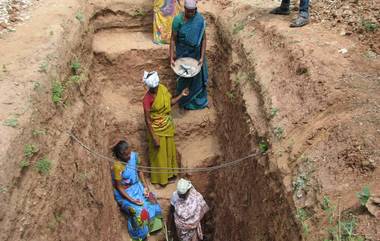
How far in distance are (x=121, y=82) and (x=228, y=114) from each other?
195 centimetres

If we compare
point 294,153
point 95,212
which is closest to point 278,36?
point 294,153

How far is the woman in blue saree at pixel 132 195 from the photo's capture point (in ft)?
19.2

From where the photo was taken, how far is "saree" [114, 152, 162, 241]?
19.4ft

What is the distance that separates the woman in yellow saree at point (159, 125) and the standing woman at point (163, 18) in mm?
1062

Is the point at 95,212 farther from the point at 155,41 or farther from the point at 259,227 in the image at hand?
the point at 155,41

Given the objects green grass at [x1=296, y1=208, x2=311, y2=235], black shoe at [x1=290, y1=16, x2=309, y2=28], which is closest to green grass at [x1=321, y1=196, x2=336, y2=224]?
green grass at [x1=296, y1=208, x2=311, y2=235]

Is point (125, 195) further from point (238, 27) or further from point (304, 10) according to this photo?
point (304, 10)

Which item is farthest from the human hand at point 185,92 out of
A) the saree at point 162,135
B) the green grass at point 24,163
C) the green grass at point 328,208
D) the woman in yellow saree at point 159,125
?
the green grass at point 328,208

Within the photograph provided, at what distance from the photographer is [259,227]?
4621mm

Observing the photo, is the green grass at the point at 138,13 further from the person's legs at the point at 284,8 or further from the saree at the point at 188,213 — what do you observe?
the saree at the point at 188,213

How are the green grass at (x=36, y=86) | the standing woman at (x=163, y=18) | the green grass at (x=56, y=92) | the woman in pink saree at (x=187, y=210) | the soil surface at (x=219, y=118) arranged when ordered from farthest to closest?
the standing woman at (x=163, y=18) < the woman in pink saree at (x=187, y=210) < the green grass at (x=56, y=92) < the green grass at (x=36, y=86) < the soil surface at (x=219, y=118)

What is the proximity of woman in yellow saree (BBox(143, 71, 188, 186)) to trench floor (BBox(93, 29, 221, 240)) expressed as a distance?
29 cm

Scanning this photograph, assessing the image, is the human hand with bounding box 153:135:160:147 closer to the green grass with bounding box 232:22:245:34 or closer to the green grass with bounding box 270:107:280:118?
the green grass with bounding box 232:22:245:34

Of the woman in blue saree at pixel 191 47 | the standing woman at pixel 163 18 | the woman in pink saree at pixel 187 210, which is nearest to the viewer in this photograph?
the woman in pink saree at pixel 187 210
